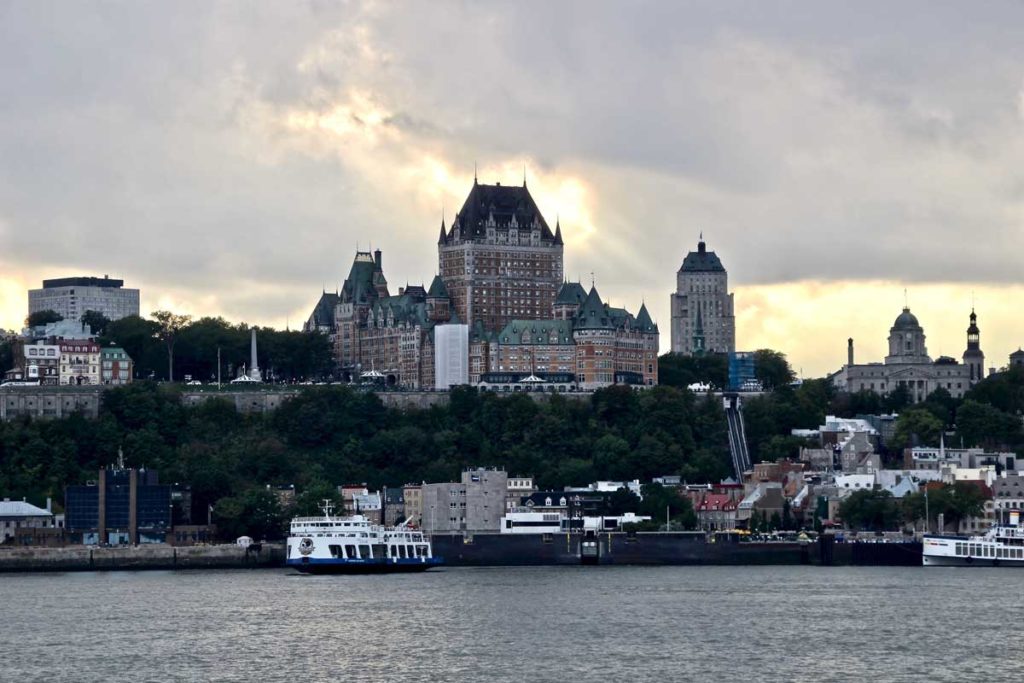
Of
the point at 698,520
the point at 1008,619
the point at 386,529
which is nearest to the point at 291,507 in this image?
the point at 386,529

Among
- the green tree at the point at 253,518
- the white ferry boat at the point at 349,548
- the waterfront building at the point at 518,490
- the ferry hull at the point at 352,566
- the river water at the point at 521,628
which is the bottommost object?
the river water at the point at 521,628

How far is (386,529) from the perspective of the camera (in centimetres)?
17988

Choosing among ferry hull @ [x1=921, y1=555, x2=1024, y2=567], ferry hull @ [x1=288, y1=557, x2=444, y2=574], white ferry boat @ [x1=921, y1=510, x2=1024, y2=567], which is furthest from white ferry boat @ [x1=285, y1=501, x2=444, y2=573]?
white ferry boat @ [x1=921, y1=510, x2=1024, y2=567]

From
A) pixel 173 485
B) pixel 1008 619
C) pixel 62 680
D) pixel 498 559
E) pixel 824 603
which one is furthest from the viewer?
pixel 173 485

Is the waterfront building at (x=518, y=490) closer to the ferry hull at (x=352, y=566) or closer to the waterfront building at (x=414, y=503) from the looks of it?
the waterfront building at (x=414, y=503)

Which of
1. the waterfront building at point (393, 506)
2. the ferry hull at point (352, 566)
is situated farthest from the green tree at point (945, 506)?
the ferry hull at point (352, 566)

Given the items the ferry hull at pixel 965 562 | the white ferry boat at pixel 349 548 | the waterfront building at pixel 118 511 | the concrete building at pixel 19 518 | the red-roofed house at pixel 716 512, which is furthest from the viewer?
the red-roofed house at pixel 716 512

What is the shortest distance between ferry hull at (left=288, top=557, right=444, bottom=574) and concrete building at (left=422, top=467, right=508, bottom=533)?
52.0ft

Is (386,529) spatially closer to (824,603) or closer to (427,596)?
(427,596)

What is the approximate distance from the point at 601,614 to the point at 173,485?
70.7 metres

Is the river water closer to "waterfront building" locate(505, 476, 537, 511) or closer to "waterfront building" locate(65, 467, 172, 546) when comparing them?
"waterfront building" locate(65, 467, 172, 546)

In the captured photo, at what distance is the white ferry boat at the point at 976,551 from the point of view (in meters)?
173

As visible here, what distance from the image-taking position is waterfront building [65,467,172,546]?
609 ft

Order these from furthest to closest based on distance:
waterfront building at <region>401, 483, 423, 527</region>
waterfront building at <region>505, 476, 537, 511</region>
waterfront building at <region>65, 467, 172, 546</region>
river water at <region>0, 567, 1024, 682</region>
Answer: waterfront building at <region>505, 476, 537, 511</region>, waterfront building at <region>401, 483, 423, 527</region>, waterfront building at <region>65, 467, 172, 546</region>, river water at <region>0, 567, 1024, 682</region>
